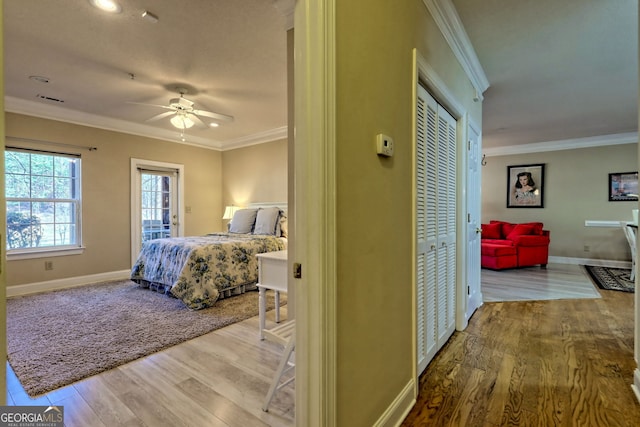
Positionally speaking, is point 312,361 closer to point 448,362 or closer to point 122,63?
point 448,362

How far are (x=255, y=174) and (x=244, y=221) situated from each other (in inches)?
43.7

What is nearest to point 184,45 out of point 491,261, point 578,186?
point 491,261

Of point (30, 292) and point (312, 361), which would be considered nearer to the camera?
point (312, 361)

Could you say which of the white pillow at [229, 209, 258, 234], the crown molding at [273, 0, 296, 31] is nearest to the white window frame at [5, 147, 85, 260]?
the white pillow at [229, 209, 258, 234]

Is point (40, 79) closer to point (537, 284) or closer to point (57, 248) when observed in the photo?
point (57, 248)

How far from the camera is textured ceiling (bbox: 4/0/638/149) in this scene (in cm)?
220

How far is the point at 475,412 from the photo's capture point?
65.4 inches

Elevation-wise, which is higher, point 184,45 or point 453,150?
point 184,45

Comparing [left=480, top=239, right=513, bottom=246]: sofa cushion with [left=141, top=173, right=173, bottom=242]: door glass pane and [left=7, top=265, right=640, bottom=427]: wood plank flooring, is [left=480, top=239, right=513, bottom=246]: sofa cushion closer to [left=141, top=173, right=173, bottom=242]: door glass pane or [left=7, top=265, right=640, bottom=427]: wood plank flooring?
[left=7, top=265, right=640, bottom=427]: wood plank flooring

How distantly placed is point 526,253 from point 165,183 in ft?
21.7

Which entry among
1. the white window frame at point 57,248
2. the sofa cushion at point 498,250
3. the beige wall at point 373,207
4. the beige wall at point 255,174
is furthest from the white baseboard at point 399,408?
the white window frame at point 57,248

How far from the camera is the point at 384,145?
54.8 inches

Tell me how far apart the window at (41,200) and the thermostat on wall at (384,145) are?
4730mm

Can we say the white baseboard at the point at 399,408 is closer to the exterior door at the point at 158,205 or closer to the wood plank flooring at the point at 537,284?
the wood plank flooring at the point at 537,284
